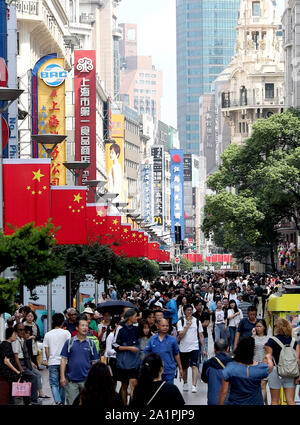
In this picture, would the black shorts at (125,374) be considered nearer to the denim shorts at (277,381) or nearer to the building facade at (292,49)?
the denim shorts at (277,381)

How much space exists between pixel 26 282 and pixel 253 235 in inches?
1861

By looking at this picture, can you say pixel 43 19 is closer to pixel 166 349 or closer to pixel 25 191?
pixel 25 191

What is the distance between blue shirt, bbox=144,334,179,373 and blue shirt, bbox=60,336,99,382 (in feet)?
3.44

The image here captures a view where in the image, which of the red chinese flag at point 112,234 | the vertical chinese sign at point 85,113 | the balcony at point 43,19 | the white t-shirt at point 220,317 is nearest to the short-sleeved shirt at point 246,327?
the white t-shirt at point 220,317

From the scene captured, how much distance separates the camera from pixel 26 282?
18750mm

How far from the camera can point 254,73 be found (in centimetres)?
17175

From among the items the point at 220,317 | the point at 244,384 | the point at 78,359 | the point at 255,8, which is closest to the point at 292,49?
the point at 220,317

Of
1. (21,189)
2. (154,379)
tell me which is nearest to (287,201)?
(21,189)

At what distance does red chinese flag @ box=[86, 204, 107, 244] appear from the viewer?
3419 centimetres

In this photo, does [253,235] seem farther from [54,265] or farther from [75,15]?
[75,15]

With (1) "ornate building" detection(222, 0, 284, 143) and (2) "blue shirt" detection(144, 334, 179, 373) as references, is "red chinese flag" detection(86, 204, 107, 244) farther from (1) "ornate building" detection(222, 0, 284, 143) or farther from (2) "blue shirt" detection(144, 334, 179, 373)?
(1) "ornate building" detection(222, 0, 284, 143)

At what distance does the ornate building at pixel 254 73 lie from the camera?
16988 centimetres

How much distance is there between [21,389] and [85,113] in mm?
52031

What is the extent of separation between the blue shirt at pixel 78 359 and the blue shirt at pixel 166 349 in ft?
3.44
